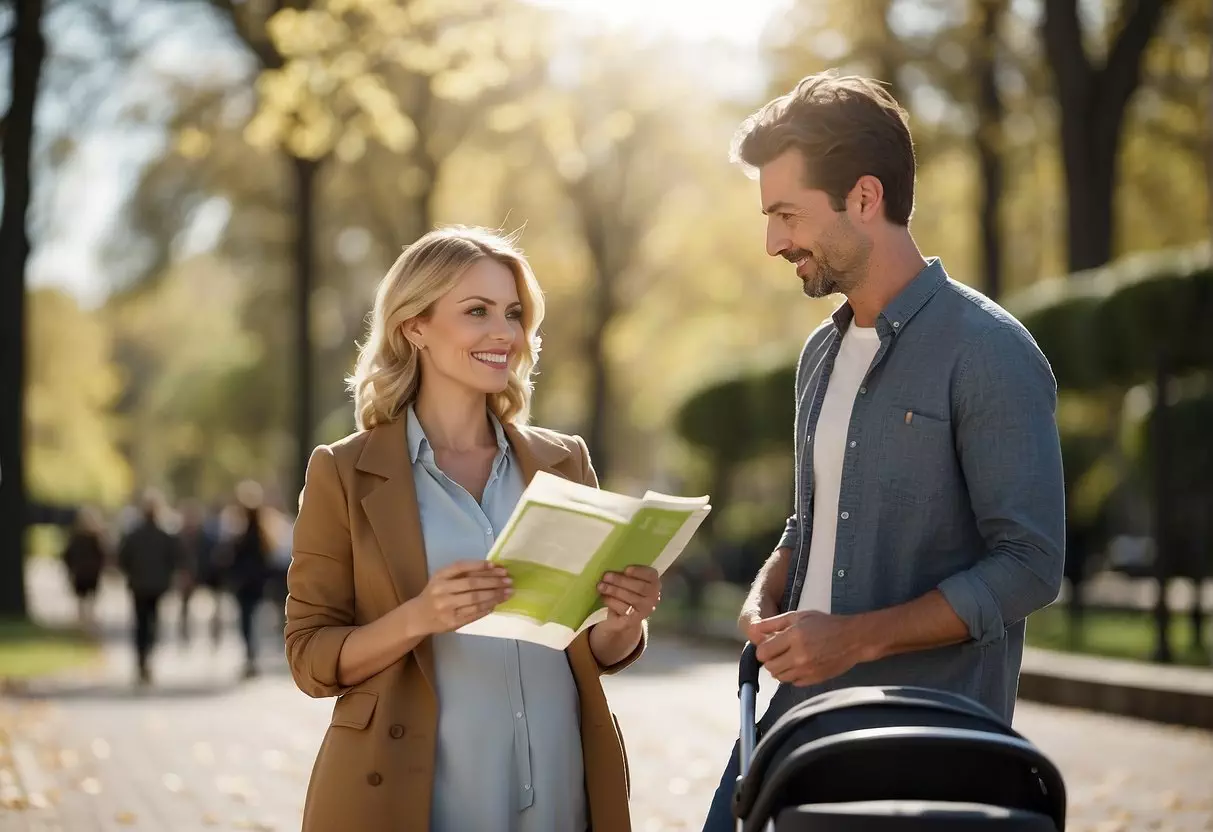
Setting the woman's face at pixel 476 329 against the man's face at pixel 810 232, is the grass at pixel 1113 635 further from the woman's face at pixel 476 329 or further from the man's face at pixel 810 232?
the man's face at pixel 810 232

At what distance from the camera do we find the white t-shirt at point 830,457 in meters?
3.70

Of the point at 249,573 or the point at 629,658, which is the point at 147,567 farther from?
the point at 629,658

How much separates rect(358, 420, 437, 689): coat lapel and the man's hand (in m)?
0.83

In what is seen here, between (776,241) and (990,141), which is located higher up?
(990,141)

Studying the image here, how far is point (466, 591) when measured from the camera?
3492 mm

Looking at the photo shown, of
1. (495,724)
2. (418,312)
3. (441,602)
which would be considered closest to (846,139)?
(418,312)

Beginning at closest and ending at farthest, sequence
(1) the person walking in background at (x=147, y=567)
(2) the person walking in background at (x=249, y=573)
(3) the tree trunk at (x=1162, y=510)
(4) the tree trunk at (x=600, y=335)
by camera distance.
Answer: (3) the tree trunk at (x=1162, y=510), (1) the person walking in background at (x=147, y=567), (2) the person walking in background at (x=249, y=573), (4) the tree trunk at (x=600, y=335)

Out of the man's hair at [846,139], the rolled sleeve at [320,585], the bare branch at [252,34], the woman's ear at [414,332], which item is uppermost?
the bare branch at [252,34]

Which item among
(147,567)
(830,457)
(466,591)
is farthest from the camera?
(147,567)

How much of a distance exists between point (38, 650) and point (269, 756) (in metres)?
9.70

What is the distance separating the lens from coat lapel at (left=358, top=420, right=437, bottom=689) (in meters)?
3.89

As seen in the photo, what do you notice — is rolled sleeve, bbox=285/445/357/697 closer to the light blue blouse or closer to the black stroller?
the light blue blouse

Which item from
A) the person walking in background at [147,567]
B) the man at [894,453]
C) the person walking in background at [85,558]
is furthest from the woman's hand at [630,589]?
the person walking in background at [85,558]

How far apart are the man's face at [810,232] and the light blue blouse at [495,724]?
94 cm
